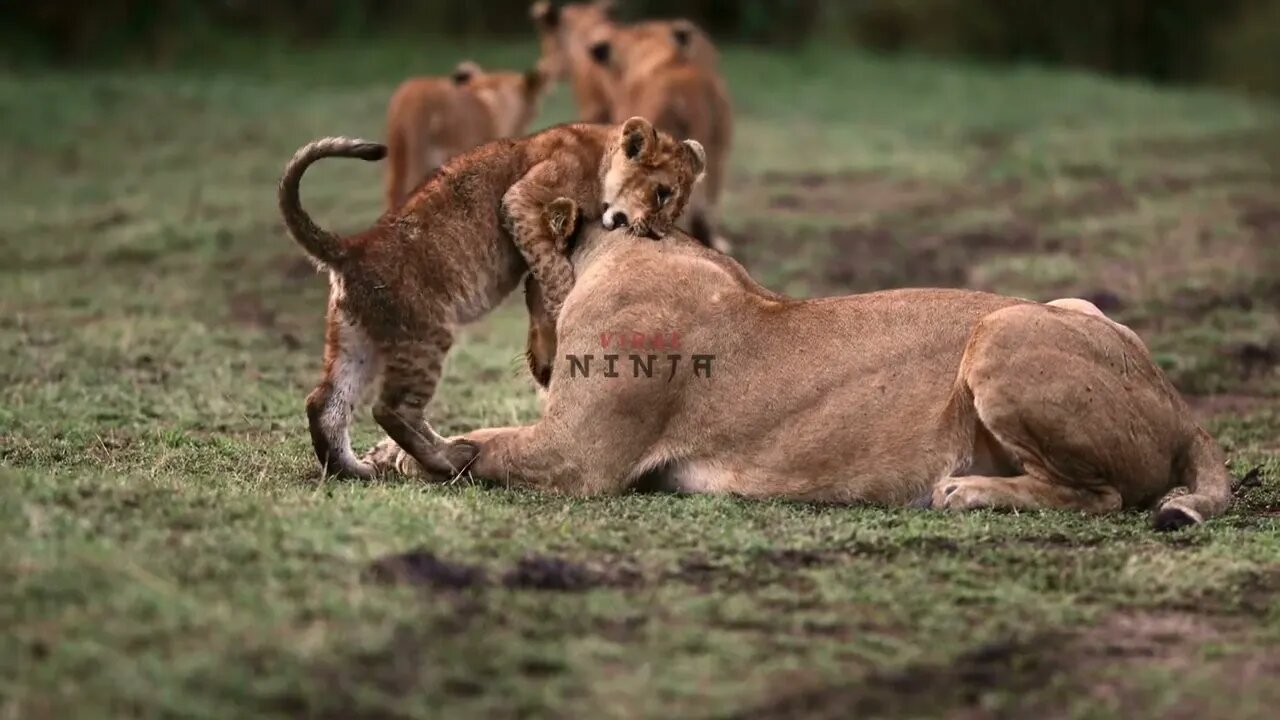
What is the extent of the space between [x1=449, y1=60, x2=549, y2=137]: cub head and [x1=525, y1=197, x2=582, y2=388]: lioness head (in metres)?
5.66

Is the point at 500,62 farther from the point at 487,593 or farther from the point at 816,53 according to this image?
the point at 487,593

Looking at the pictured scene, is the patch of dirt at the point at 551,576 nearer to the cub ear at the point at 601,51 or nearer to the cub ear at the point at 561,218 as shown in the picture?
the cub ear at the point at 561,218

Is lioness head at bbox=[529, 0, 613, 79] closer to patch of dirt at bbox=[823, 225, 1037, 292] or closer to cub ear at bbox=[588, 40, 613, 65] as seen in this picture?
cub ear at bbox=[588, 40, 613, 65]

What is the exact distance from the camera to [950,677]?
3881 millimetres

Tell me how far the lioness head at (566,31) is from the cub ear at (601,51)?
136 centimetres

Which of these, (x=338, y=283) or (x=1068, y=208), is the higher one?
(x=338, y=283)

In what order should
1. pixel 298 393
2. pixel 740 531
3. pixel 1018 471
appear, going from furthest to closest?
pixel 298 393 < pixel 1018 471 < pixel 740 531

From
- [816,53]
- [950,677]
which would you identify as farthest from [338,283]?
[816,53]

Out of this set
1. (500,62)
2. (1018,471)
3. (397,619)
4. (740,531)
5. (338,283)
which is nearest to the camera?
(397,619)

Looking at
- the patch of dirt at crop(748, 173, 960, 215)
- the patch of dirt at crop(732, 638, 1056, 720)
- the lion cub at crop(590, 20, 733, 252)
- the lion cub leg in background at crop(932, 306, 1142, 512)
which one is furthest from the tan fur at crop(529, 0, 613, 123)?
the patch of dirt at crop(732, 638, 1056, 720)

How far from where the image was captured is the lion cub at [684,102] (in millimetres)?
11242

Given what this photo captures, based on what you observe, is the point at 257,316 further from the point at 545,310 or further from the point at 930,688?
the point at 930,688

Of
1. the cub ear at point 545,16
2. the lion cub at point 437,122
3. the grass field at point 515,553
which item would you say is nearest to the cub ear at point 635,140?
the grass field at point 515,553

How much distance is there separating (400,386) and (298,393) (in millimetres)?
2023
